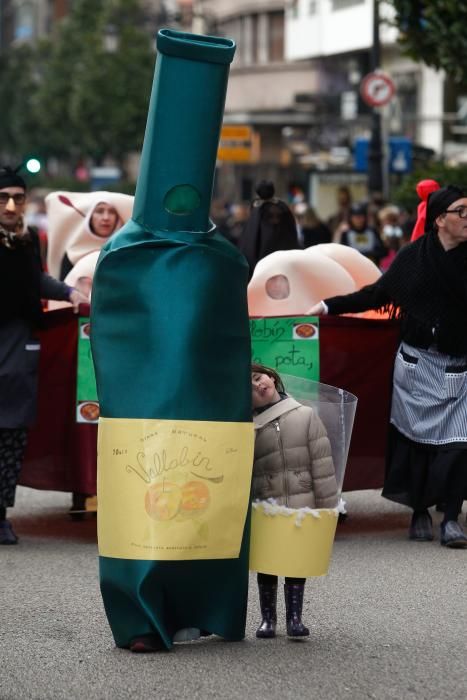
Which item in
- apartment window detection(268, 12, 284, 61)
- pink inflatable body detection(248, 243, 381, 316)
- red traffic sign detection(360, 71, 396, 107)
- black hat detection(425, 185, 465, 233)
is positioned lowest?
pink inflatable body detection(248, 243, 381, 316)

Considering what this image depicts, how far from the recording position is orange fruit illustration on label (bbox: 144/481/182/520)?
6.64 meters

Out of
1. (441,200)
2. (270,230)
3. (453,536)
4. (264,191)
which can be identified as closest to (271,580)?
(453,536)

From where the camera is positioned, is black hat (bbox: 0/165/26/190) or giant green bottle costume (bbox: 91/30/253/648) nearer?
giant green bottle costume (bbox: 91/30/253/648)

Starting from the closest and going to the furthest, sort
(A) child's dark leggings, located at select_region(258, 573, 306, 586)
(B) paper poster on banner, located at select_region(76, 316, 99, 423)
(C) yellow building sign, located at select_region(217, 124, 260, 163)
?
(A) child's dark leggings, located at select_region(258, 573, 306, 586) < (B) paper poster on banner, located at select_region(76, 316, 99, 423) < (C) yellow building sign, located at select_region(217, 124, 260, 163)

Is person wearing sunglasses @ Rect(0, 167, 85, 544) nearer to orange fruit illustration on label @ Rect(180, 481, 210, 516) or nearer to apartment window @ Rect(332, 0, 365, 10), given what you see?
orange fruit illustration on label @ Rect(180, 481, 210, 516)

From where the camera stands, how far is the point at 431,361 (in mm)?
9805

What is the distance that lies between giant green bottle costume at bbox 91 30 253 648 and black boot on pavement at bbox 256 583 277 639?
238 millimetres

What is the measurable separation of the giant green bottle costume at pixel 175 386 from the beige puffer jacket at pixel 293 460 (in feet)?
0.89

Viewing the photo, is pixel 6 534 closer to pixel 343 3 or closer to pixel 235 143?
pixel 235 143

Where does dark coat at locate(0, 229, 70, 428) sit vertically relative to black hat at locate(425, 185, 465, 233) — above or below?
below

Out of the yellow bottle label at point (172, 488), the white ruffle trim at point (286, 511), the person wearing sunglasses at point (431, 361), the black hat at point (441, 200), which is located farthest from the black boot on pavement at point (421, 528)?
the yellow bottle label at point (172, 488)

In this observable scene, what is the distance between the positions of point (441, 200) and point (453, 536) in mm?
1725

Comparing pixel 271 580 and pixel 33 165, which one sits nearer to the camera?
pixel 271 580

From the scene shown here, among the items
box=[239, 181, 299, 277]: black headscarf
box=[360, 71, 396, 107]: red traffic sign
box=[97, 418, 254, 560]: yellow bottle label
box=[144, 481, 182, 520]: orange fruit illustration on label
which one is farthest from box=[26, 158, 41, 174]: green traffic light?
box=[360, 71, 396, 107]: red traffic sign
